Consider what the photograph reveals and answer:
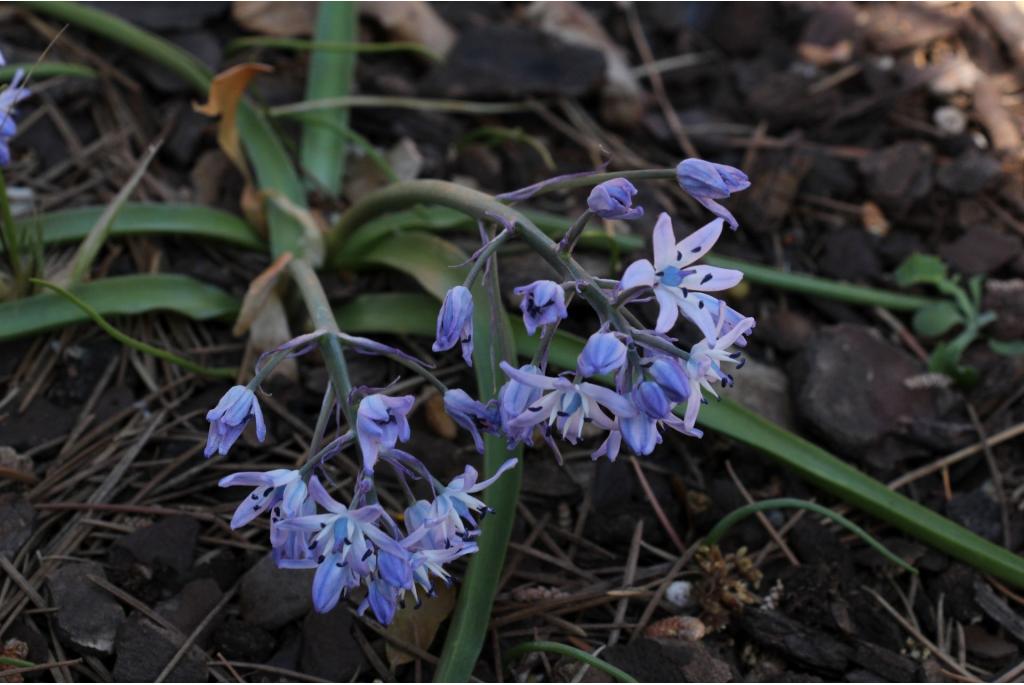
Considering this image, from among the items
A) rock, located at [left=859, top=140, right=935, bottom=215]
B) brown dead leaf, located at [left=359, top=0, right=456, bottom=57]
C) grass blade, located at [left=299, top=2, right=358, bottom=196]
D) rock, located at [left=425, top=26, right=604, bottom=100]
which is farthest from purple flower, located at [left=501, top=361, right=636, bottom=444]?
brown dead leaf, located at [left=359, top=0, right=456, bottom=57]

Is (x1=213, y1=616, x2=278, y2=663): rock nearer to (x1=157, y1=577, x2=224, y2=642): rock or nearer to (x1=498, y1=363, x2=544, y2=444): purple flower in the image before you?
(x1=157, y1=577, x2=224, y2=642): rock

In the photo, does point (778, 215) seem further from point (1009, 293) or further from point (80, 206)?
point (80, 206)

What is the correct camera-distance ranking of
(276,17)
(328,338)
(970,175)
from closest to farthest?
(328,338) → (970,175) → (276,17)

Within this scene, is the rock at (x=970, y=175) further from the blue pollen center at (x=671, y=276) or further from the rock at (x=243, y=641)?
the rock at (x=243, y=641)

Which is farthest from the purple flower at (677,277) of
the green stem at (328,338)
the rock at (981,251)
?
the rock at (981,251)

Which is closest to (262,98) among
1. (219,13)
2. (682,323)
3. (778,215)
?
(219,13)

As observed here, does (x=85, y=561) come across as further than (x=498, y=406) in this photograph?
Yes

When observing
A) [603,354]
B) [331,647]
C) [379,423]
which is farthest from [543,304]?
[331,647]

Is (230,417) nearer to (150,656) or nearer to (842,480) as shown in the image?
(150,656)
